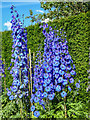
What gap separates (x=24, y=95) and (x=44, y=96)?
0.45 meters

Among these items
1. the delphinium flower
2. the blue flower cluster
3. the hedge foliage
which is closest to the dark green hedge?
the hedge foliage

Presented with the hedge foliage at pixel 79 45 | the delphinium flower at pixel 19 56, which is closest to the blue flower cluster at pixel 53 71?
the delphinium flower at pixel 19 56

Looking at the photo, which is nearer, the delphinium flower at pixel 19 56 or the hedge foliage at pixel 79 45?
the delphinium flower at pixel 19 56

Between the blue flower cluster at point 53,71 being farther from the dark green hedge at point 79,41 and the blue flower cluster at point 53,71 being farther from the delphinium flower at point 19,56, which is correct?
the dark green hedge at point 79,41

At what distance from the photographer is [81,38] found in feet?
12.9

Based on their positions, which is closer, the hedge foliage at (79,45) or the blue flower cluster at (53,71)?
the blue flower cluster at (53,71)

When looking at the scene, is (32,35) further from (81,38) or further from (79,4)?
(79,4)

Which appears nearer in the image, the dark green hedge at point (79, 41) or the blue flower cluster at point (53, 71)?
the blue flower cluster at point (53, 71)

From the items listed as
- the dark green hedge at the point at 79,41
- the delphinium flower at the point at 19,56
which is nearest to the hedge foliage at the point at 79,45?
the dark green hedge at the point at 79,41

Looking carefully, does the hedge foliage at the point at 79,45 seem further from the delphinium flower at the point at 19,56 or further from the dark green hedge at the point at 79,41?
the delphinium flower at the point at 19,56

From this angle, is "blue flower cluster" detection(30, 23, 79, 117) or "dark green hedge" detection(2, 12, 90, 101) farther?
"dark green hedge" detection(2, 12, 90, 101)

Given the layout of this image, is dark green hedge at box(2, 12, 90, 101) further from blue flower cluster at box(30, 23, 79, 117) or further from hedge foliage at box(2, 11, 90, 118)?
blue flower cluster at box(30, 23, 79, 117)

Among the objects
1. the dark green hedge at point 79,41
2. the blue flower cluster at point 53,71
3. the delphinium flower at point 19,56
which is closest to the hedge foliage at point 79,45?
the dark green hedge at point 79,41

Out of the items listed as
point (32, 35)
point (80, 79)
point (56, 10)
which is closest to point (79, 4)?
point (56, 10)
